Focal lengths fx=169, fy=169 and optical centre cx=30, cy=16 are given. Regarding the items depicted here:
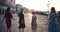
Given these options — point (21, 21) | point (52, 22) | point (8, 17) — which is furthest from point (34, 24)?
point (8, 17)

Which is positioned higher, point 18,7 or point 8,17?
point 18,7

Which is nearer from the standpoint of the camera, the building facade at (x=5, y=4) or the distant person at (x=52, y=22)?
the distant person at (x=52, y=22)

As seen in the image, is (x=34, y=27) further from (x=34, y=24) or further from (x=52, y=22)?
(x=52, y=22)

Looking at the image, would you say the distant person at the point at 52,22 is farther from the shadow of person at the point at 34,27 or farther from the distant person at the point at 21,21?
the distant person at the point at 21,21

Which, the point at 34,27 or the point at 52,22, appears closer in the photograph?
the point at 52,22

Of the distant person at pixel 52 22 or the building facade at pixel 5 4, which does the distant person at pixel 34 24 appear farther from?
the building facade at pixel 5 4

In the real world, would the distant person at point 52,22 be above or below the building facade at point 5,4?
below

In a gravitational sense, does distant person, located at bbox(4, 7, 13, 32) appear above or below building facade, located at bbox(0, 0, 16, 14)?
below

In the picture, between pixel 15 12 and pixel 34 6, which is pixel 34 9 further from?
pixel 15 12

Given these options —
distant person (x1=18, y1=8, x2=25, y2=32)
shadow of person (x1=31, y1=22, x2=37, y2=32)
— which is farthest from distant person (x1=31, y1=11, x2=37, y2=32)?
distant person (x1=18, y1=8, x2=25, y2=32)

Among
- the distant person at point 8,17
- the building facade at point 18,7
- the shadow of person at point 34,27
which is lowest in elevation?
the shadow of person at point 34,27

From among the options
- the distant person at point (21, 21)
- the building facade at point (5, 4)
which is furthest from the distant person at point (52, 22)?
the building facade at point (5, 4)

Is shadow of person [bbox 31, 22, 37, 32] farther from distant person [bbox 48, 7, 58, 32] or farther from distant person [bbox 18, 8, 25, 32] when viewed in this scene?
distant person [bbox 48, 7, 58, 32]

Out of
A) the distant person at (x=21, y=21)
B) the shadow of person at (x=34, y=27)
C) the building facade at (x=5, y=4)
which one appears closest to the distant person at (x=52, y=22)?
the shadow of person at (x=34, y=27)
